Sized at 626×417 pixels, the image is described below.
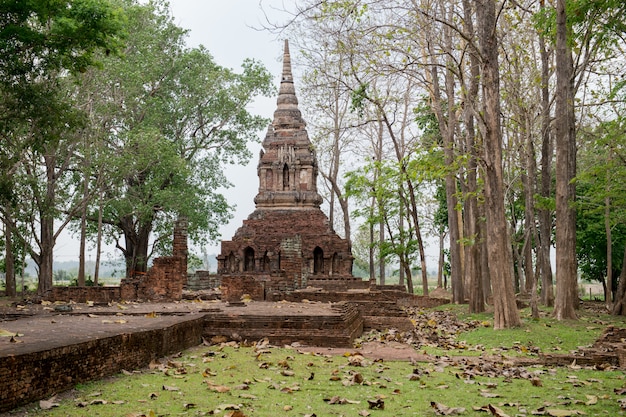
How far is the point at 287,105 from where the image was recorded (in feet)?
108

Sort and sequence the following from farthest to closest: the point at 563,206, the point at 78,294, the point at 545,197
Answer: the point at 545,197
the point at 78,294
the point at 563,206

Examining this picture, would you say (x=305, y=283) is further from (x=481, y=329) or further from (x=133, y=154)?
(x=481, y=329)

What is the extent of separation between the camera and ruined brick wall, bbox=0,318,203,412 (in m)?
5.85

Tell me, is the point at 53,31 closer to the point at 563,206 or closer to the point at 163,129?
the point at 563,206

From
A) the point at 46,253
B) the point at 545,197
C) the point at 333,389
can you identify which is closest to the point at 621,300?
the point at 545,197

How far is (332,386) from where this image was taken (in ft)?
23.6

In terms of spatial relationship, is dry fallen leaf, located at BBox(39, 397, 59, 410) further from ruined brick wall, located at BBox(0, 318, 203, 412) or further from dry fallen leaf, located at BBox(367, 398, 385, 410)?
dry fallen leaf, located at BBox(367, 398, 385, 410)

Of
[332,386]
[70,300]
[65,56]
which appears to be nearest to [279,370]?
[332,386]

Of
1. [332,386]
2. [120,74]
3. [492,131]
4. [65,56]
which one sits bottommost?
[332,386]

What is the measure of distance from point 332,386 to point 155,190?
22004 mm

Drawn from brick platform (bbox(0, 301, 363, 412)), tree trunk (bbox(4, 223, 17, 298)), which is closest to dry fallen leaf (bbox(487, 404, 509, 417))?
brick platform (bbox(0, 301, 363, 412))

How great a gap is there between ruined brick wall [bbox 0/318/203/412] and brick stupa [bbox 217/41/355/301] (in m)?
16.8

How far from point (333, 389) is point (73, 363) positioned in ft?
8.86

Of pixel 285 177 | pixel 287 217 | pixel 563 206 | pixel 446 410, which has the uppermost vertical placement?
pixel 285 177
